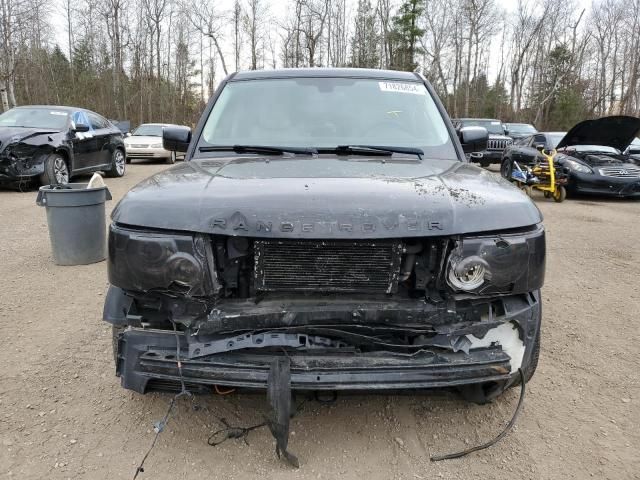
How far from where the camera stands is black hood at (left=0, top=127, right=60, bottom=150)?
873 cm

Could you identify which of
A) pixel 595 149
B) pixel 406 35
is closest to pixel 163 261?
pixel 595 149

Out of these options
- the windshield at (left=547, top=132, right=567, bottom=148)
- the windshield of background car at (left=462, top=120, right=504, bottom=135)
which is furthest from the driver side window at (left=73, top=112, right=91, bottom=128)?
the windshield of background car at (left=462, top=120, right=504, bottom=135)

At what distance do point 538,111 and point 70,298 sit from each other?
41387 mm

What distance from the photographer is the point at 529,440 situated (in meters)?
2.36

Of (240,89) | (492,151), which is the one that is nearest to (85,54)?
(492,151)

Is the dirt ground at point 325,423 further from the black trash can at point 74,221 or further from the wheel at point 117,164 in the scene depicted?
the wheel at point 117,164

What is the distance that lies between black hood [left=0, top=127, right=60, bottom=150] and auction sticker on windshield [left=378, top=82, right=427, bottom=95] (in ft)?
26.6

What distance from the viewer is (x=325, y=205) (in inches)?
73.7

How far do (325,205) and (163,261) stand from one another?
67cm

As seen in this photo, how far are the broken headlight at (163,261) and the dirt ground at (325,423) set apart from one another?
85 centimetres

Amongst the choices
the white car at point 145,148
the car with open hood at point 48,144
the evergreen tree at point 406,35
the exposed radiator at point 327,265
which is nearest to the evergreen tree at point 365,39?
the evergreen tree at point 406,35

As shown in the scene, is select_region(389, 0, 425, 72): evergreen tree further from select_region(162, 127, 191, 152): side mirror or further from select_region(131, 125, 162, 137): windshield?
select_region(162, 127, 191, 152): side mirror

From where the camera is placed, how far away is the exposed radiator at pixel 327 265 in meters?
1.90

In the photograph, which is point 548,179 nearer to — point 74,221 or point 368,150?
point 368,150
